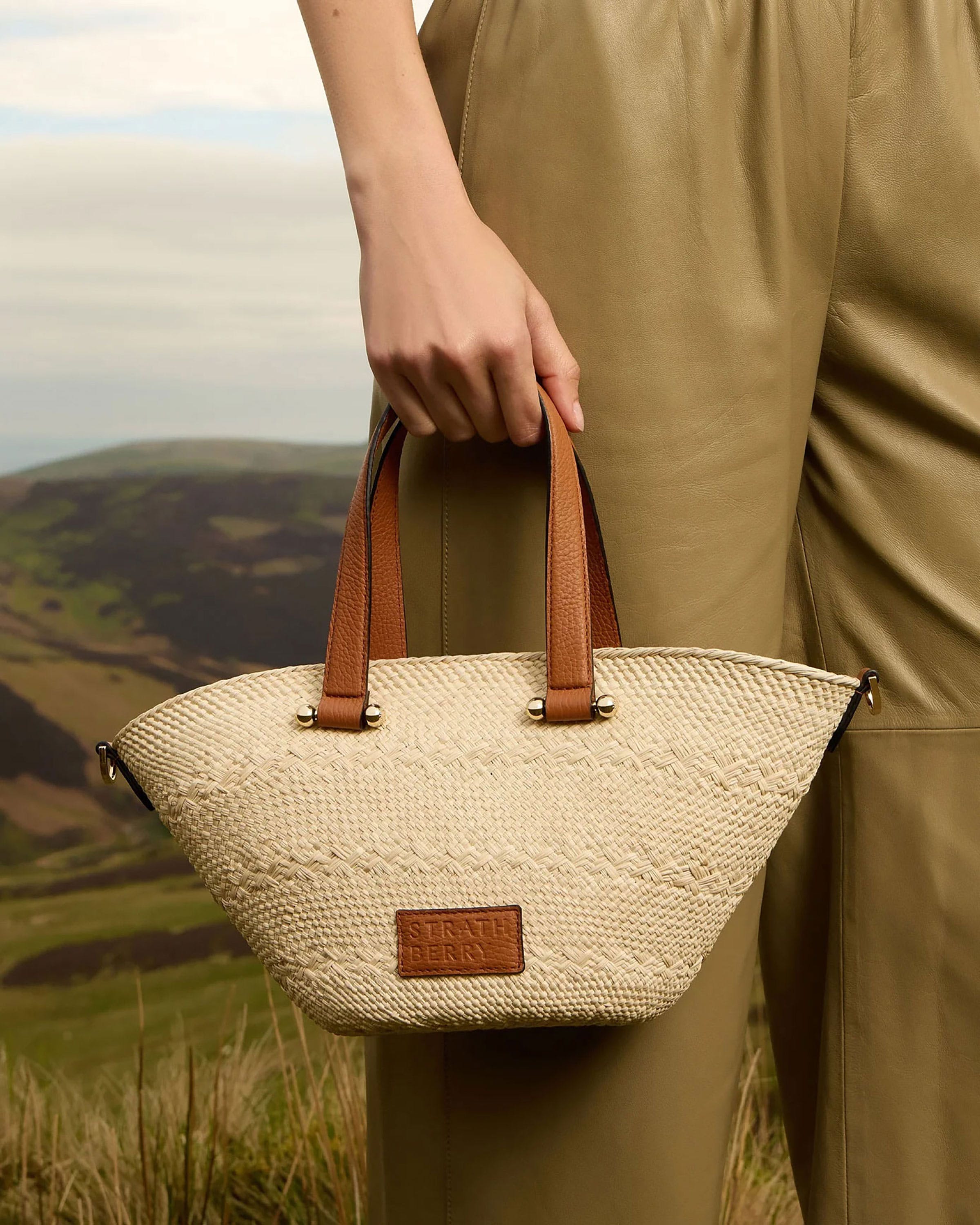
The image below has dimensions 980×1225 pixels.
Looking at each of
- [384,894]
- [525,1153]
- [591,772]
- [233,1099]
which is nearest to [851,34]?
[591,772]

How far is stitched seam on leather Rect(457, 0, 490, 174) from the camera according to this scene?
0.73 m

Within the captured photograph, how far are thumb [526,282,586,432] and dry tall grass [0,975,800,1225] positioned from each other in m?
1.05

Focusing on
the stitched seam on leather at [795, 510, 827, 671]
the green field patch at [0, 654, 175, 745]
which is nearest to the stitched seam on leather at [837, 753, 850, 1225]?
the stitched seam on leather at [795, 510, 827, 671]

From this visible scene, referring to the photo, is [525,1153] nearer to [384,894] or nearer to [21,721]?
[384,894]

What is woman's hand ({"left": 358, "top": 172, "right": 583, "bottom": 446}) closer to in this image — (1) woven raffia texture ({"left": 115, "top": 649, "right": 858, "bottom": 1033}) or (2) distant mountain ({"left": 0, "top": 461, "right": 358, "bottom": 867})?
(1) woven raffia texture ({"left": 115, "top": 649, "right": 858, "bottom": 1033})

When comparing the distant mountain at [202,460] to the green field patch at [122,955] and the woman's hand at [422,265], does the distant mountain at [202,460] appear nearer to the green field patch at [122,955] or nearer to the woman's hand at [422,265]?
the green field patch at [122,955]

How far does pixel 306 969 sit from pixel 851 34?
2.17 ft

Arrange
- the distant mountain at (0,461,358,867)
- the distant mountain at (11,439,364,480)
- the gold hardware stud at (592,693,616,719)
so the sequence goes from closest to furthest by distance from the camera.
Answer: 1. the gold hardware stud at (592,693,616,719)
2. the distant mountain at (0,461,358,867)
3. the distant mountain at (11,439,364,480)

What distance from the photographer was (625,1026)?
2.55 ft

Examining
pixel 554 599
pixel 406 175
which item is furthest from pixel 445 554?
pixel 406 175

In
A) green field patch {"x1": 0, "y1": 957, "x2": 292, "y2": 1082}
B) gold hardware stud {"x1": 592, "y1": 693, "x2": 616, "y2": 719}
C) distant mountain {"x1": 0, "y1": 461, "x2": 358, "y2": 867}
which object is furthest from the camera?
distant mountain {"x1": 0, "y1": 461, "x2": 358, "y2": 867}

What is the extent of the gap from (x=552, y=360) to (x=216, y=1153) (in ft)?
4.27

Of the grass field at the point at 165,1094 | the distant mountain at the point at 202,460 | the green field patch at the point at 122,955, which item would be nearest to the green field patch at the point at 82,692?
the grass field at the point at 165,1094

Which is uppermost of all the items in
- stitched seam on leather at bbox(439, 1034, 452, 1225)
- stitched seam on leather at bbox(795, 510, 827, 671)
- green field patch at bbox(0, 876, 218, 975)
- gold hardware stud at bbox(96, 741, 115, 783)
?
stitched seam on leather at bbox(795, 510, 827, 671)
